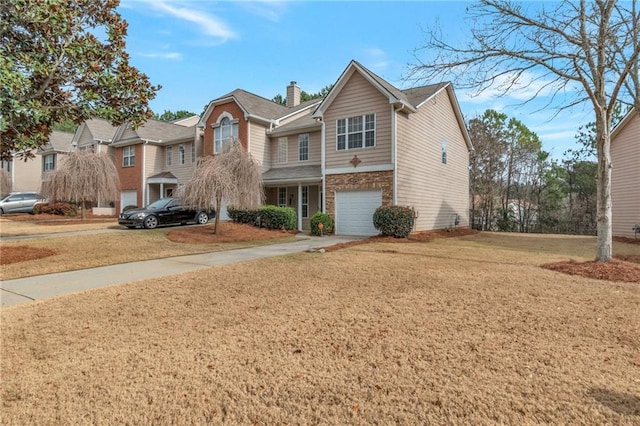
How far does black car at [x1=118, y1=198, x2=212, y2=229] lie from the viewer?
54.2 ft

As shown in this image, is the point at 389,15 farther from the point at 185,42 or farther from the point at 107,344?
the point at 107,344

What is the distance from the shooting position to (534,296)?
563cm

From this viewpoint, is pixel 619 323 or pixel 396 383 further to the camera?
pixel 619 323

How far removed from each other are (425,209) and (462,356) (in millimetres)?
14314

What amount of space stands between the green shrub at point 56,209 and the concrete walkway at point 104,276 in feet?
67.9

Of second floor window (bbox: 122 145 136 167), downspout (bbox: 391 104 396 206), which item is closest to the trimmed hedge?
downspout (bbox: 391 104 396 206)

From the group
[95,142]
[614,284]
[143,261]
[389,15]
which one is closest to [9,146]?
[143,261]

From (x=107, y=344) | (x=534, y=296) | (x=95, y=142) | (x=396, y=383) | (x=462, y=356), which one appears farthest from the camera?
(x=95, y=142)

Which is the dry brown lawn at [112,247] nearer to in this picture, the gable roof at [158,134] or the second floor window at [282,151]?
the second floor window at [282,151]

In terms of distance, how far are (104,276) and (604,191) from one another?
38.6 feet

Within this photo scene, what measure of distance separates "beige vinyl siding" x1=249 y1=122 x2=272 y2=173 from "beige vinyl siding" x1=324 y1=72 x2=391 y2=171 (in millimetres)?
5112

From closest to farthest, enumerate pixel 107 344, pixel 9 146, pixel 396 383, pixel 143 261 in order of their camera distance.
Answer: pixel 396 383, pixel 107 344, pixel 9 146, pixel 143 261

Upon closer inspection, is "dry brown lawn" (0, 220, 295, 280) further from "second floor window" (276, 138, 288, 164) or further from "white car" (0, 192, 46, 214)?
"white car" (0, 192, 46, 214)

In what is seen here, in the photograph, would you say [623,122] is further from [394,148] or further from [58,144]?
[58,144]
